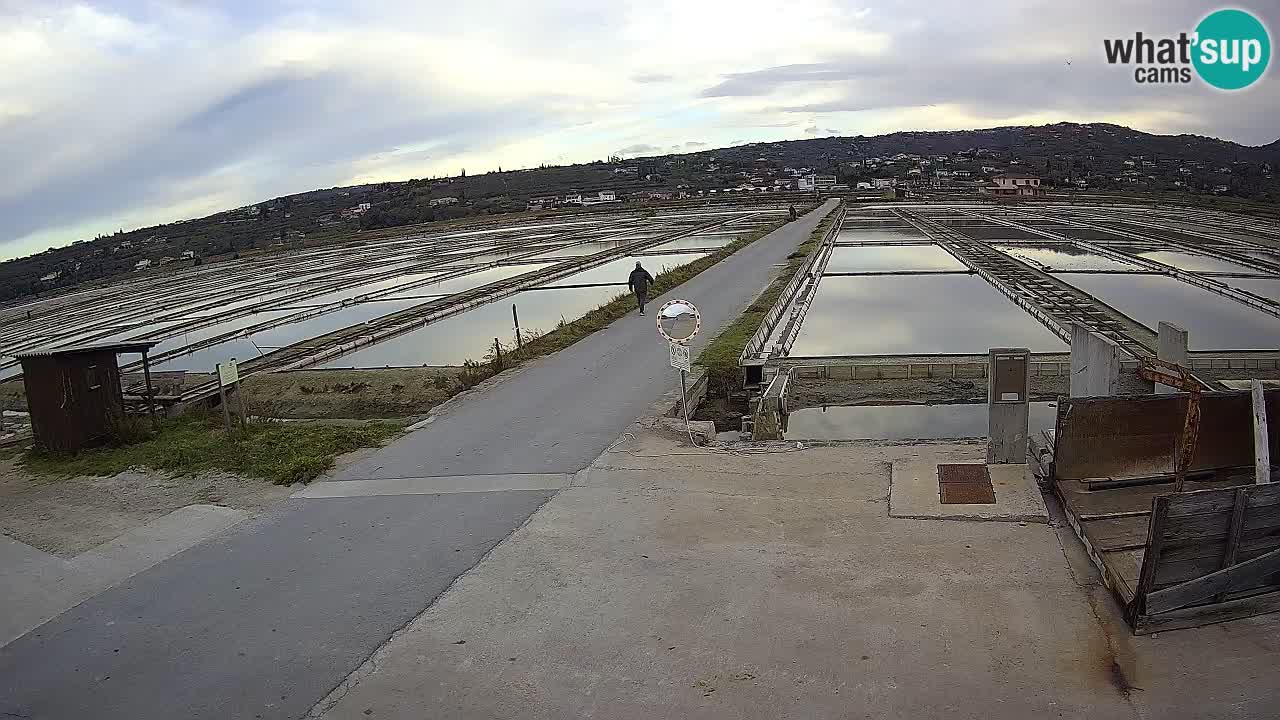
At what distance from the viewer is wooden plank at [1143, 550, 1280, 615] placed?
4.67 metres

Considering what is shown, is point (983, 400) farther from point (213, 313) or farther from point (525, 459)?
point (213, 313)

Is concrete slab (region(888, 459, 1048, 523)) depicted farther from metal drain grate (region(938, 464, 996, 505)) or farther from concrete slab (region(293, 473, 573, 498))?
concrete slab (region(293, 473, 573, 498))

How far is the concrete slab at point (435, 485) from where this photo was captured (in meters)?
7.70

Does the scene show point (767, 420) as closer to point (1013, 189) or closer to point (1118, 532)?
point (1118, 532)

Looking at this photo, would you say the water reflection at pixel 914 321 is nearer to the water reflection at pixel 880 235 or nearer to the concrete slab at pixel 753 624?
the concrete slab at pixel 753 624

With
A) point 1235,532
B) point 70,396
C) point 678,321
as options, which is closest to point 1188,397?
point 1235,532

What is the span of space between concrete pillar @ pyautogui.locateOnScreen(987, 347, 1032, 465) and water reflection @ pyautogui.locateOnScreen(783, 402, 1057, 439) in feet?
10.5

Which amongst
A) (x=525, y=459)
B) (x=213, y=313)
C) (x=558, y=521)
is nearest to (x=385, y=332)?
(x=213, y=313)

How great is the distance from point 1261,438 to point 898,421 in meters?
5.58

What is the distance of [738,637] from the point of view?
491cm

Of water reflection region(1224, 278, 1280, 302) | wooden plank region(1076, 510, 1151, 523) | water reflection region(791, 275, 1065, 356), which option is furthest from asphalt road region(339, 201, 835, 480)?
water reflection region(1224, 278, 1280, 302)

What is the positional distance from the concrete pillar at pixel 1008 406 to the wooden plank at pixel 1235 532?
2.25 meters

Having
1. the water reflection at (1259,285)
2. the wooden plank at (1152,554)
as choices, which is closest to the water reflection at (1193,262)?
the water reflection at (1259,285)

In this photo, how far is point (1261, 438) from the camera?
588 centimetres
